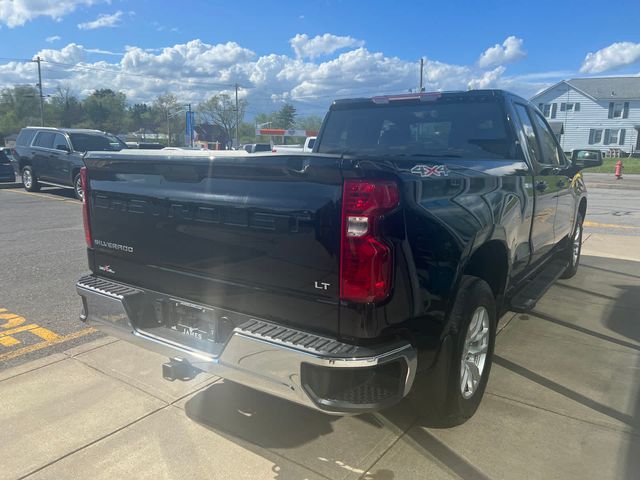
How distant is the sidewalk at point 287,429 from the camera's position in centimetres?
263

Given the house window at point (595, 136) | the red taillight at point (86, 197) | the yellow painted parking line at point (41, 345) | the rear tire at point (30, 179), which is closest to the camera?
the red taillight at point (86, 197)

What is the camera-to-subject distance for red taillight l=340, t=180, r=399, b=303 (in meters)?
2.14

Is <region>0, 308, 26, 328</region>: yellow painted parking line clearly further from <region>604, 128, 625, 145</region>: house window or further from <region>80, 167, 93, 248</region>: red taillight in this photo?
<region>604, 128, 625, 145</region>: house window

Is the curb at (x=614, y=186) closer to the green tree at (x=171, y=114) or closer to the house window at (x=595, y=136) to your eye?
the house window at (x=595, y=136)

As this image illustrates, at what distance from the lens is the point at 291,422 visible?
3.03 m

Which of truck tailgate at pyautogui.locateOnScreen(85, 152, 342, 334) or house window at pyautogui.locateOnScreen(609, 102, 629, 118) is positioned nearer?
Answer: truck tailgate at pyautogui.locateOnScreen(85, 152, 342, 334)

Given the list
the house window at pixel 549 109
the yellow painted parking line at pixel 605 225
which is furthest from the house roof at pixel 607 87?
the yellow painted parking line at pixel 605 225

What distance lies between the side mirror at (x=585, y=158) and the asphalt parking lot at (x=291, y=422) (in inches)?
69.1

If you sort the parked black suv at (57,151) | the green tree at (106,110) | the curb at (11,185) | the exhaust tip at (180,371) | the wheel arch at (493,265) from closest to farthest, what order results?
the exhaust tip at (180,371), the wheel arch at (493,265), the parked black suv at (57,151), the curb at (11,185), the green tree at (106,110)

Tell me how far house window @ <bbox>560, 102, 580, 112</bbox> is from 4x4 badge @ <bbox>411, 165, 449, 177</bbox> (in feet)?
186

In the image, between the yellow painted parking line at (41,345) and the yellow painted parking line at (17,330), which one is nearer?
the yellow painted parking line at (41,345)

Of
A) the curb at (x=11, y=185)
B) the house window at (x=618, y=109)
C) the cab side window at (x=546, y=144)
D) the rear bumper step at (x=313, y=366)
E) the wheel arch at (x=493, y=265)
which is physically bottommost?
the curb at (x=11, y=185)

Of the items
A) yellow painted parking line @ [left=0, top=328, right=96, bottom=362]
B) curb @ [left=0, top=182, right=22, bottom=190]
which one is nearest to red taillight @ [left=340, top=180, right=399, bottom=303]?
yellow painted parking line @ [left=0, top=328, right=96, bottom=362]

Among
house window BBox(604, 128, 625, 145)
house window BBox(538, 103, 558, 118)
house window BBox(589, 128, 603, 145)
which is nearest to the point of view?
house window BBox(604, 128, 625, 145)
